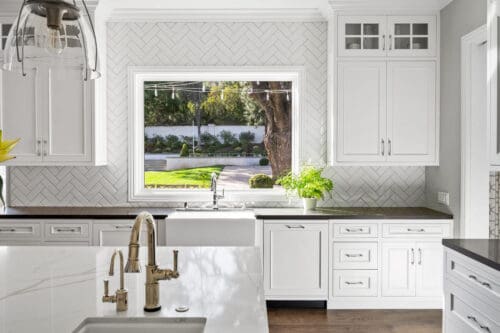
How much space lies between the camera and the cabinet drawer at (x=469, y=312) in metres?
2.19

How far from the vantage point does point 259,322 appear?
134cm

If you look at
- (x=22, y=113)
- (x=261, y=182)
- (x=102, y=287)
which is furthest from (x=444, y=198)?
(x=22, y=113)

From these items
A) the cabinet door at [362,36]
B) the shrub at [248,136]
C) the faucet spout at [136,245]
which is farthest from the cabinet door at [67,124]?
the faucet spout at [136,245]

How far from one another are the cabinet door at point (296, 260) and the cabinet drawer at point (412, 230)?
0.55 meters

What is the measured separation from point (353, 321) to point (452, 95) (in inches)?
82.3

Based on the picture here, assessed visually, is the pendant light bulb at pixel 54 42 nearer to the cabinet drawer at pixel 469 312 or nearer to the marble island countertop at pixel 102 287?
the marble island countertop at pixel 102 287

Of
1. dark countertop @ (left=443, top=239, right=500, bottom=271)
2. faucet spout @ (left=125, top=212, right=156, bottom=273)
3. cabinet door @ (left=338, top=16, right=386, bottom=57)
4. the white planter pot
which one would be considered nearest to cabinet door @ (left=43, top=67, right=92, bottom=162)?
the white planter pot

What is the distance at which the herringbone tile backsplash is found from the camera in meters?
4.52

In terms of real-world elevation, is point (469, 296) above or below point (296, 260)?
above

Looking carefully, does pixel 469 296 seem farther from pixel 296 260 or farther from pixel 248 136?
pixel 248 136

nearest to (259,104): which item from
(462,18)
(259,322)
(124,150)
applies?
(124,150)

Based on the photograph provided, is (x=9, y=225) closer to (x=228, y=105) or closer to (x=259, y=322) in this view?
(x=228, y=105)

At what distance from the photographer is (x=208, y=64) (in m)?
4.53

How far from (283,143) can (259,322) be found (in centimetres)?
349
